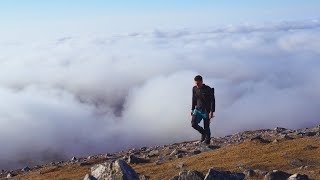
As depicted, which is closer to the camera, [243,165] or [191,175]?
[191,175]

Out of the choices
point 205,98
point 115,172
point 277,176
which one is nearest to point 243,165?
point 277,176

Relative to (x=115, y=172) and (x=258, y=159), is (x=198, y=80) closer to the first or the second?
(x=258, y=159)

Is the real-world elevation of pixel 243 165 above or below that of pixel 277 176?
above

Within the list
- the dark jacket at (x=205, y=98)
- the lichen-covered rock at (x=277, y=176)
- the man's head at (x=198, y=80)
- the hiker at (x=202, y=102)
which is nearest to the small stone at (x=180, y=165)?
the hiker at (x=202, y=102)

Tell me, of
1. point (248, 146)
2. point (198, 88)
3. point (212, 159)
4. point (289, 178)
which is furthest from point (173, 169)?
point (289, 178)

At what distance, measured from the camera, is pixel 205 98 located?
25594 millimetres

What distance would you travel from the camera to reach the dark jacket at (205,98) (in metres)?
25.5

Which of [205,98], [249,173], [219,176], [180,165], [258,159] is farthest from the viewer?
[180,165]

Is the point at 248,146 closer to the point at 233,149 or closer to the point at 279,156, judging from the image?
the point at 233,149

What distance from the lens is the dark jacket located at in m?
25.5

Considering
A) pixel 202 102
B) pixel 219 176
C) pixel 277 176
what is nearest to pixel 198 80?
pixel 202 102

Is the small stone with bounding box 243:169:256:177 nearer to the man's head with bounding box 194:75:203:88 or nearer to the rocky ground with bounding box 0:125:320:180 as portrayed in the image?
the rocky ground with bounding box 0:125:320:180

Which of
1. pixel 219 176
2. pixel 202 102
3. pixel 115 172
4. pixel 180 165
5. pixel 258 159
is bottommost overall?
pixel 258 159

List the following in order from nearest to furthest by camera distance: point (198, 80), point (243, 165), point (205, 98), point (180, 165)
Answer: point (243, 165) → point (198, 80) → point (205, 98) → point (180, 165)
